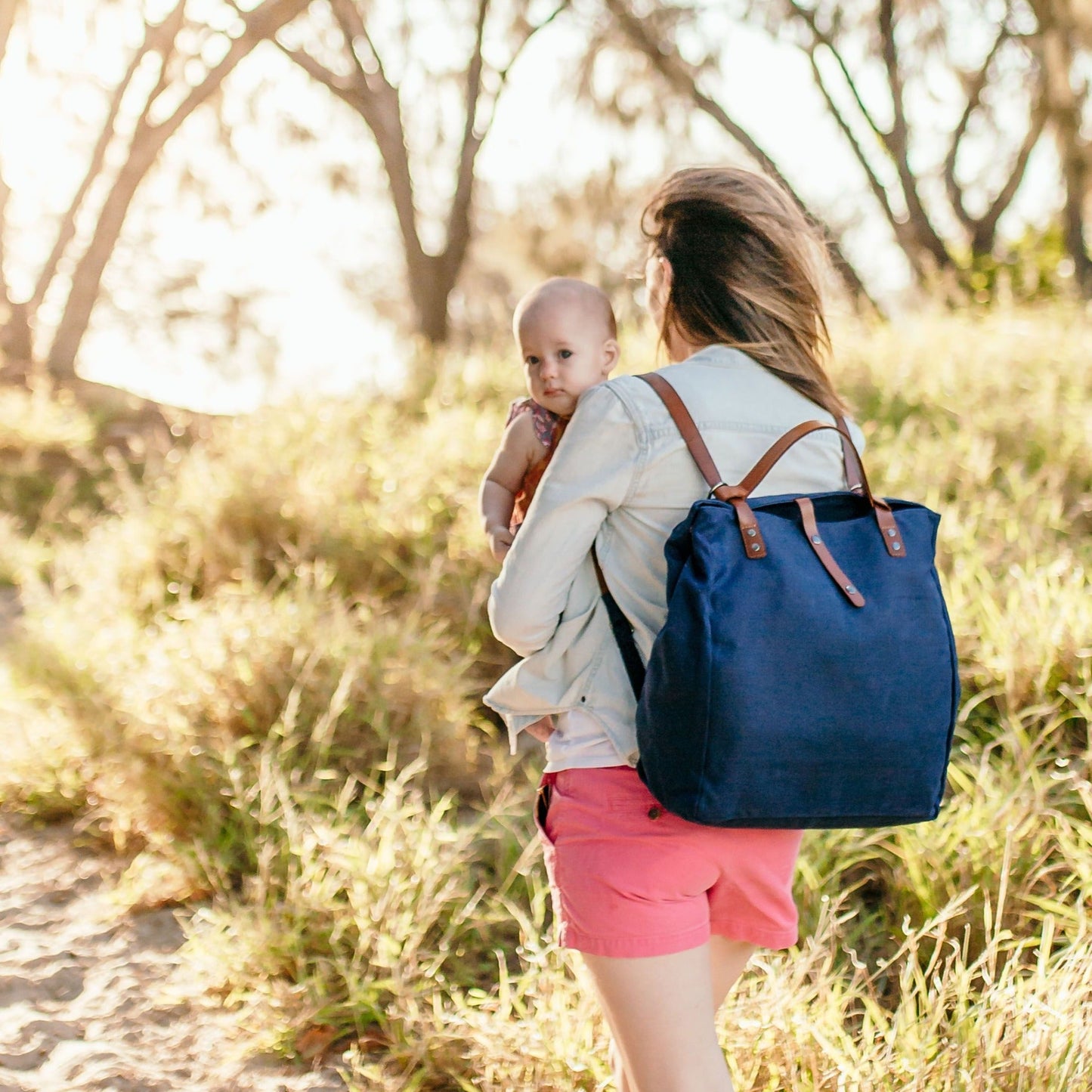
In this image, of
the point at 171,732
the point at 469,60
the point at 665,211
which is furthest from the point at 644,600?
the point at 469,60

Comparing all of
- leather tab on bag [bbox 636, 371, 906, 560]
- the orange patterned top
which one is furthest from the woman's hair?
the orange patterned top

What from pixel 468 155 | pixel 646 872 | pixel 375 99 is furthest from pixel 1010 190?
pixel 646 872

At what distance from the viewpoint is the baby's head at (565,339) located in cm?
201

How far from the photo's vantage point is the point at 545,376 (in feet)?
6.64

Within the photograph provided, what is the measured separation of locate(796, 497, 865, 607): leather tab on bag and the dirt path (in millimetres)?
2018

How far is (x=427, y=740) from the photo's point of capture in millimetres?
3994

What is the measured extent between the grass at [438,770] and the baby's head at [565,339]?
1264 millimetres

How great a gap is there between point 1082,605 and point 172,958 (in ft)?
10.2

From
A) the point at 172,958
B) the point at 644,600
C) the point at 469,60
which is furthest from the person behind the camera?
the point at 469,60

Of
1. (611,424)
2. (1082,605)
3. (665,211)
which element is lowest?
(1082,605)

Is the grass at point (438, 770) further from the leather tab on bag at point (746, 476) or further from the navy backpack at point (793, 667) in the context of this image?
the leather tab on bag at point (746, 476)

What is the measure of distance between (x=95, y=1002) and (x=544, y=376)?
7.64 feet

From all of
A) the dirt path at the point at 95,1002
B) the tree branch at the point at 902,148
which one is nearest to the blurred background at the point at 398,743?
the dirt path at the point at 95,1002

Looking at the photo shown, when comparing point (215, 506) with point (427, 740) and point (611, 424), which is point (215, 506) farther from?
point (611, 424)
